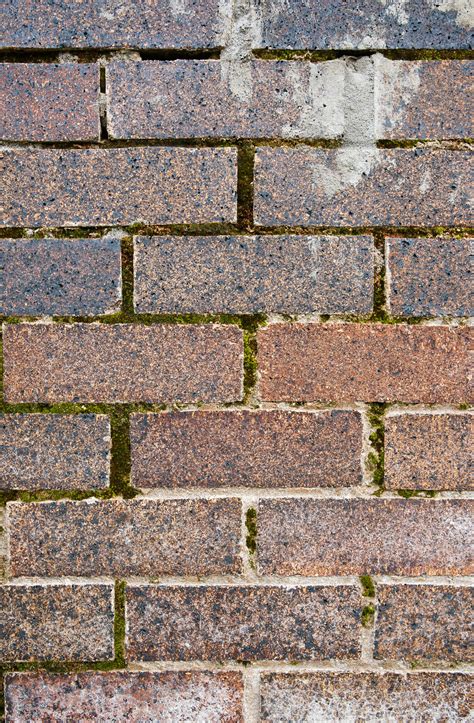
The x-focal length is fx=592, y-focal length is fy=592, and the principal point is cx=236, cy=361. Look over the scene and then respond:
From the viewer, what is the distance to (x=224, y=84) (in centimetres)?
83

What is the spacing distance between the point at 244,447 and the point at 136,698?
0.40 m

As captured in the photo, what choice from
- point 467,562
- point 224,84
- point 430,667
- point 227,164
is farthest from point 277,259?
point 430,667

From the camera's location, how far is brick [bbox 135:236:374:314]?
2.75 ft

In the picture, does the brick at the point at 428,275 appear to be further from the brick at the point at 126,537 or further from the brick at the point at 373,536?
the brick at the point at 126,537

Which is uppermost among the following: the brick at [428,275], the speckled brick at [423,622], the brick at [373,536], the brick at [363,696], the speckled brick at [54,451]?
the brick at [428,275]

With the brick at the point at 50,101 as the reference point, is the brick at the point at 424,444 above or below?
below

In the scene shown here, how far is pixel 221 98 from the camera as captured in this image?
83 centimetres

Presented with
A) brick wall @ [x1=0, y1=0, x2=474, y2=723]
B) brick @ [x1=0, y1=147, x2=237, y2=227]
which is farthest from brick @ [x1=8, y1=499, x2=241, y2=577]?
brick @ [x1=0, y1=147, x2=237, y2=227]

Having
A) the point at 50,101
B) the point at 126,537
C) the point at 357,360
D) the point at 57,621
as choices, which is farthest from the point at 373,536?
the point at 50,101

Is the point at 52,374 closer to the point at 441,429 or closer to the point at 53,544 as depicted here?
the point at 53,544

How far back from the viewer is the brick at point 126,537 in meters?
0.85

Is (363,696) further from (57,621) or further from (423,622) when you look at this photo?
(57,621)

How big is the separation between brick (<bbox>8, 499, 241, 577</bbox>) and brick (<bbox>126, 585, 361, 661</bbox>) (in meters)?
0.04

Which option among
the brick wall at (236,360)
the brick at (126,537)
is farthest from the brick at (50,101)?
the brick at (126,537)
